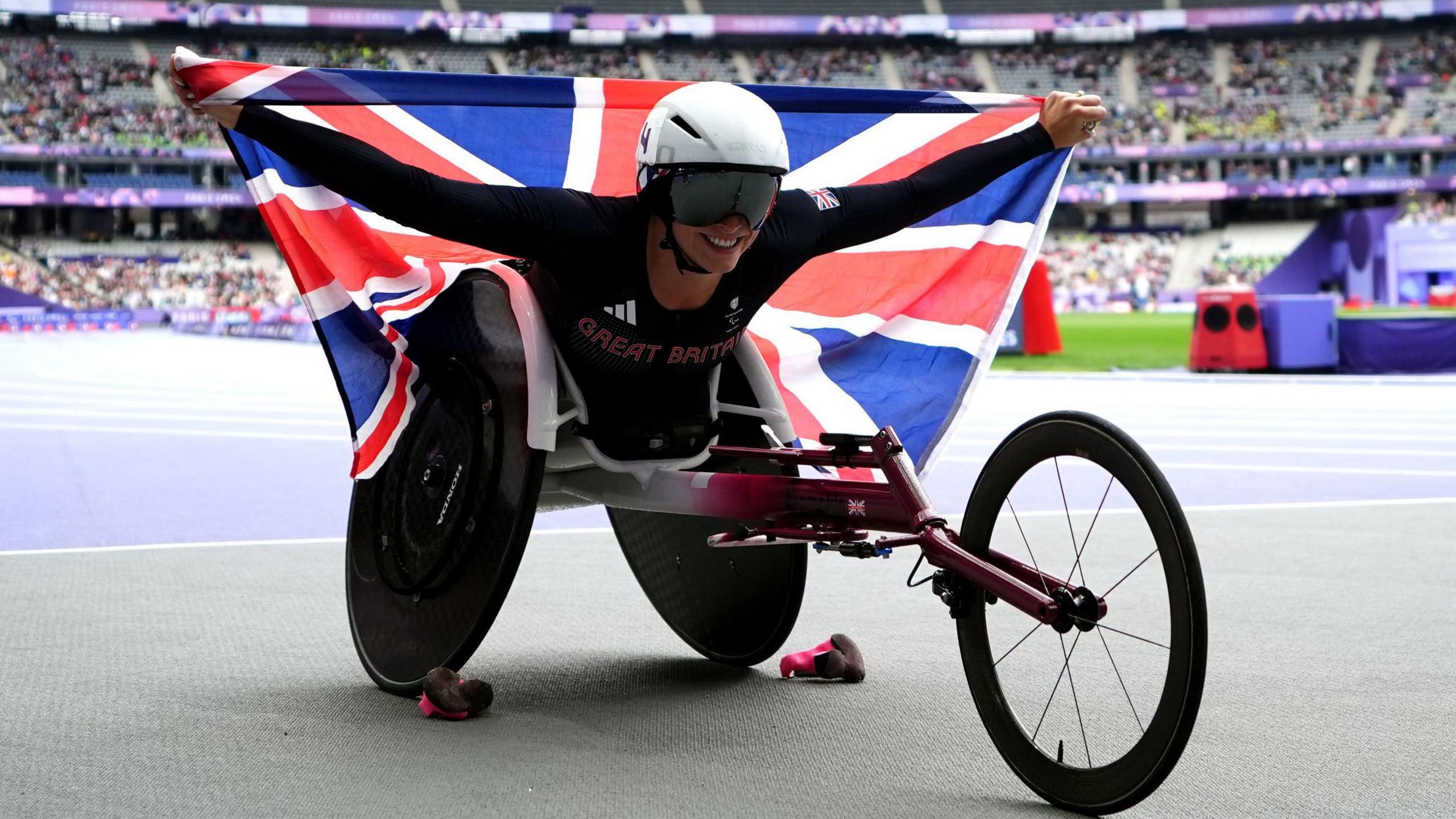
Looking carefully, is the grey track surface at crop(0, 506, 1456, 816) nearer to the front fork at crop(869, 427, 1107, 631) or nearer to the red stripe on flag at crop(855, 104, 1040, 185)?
the front fork at crop(869, 427, 1107, 631)

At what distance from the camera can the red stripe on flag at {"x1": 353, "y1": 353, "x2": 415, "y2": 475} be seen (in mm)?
4336

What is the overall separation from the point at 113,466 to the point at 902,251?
740cm

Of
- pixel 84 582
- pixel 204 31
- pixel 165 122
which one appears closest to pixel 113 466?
pixel 84 582

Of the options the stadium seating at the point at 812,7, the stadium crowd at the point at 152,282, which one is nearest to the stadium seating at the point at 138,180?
the stadium crowd at the point at 152,282

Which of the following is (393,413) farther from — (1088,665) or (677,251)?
(1088,665)

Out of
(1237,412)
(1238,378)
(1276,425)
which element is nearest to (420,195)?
(1276,425)

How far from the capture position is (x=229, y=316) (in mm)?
45406

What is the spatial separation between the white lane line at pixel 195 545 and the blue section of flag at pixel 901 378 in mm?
2739

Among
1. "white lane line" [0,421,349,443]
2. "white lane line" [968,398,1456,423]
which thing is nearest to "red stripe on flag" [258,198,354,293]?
"white lane line" [0,421,349,443]

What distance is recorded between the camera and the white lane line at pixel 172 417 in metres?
13.8

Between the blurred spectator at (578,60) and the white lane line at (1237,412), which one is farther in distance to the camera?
the blurred spectator at (578,60)

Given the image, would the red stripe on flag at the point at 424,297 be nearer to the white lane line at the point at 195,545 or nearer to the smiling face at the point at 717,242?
the smiling face at the point at 717,242

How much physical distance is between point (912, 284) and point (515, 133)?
1.42 m

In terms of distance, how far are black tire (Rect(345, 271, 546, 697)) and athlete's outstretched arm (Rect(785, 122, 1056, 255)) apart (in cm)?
98
